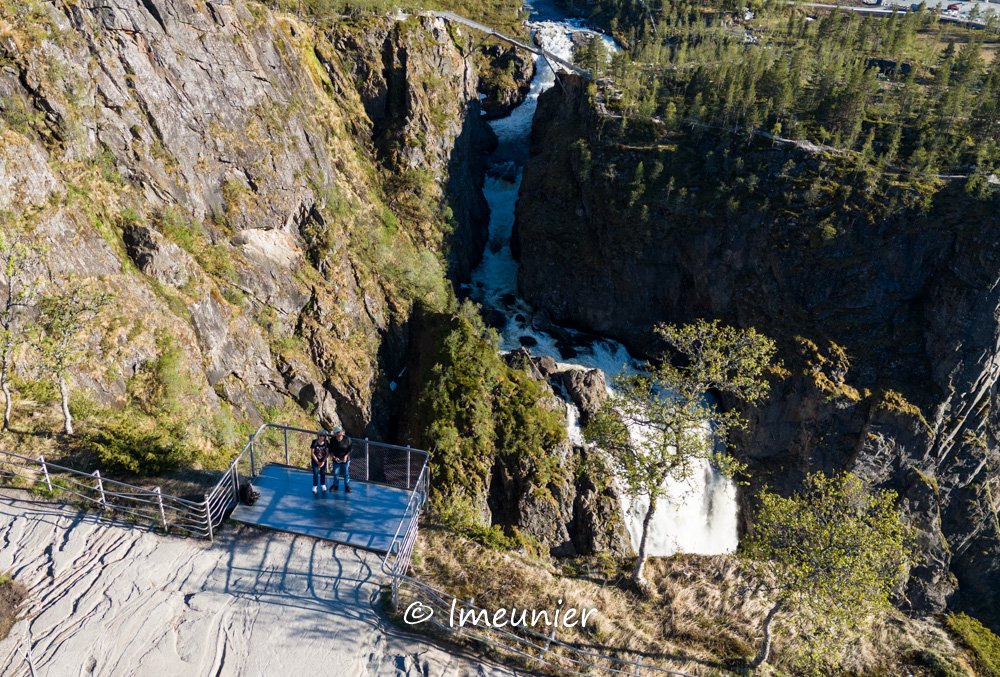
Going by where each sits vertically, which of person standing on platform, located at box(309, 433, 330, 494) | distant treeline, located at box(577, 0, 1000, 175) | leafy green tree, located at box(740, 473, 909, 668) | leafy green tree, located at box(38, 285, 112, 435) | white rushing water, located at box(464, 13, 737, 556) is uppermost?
distant treeline, located at box(577, 0, 1000, 175)

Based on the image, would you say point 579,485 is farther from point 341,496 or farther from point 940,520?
point 940,520

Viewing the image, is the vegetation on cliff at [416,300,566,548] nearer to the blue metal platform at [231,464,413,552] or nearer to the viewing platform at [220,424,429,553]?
the viewing platform at [220,424,429,553]

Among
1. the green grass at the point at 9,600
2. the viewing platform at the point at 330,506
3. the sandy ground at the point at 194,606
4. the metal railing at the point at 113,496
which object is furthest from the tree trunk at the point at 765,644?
the green grass at the point at 9,600

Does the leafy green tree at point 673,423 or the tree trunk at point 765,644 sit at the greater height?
the leafy green tree at point 673,423

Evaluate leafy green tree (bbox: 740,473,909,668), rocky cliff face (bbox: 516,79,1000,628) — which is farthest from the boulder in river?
leafy green tree (bbox: 740,473,909,668)

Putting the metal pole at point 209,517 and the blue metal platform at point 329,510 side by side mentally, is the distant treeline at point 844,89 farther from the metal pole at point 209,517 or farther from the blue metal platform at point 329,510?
the metal pole at point 209,517

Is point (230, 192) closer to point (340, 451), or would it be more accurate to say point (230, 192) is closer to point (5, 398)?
point (5, 398)
